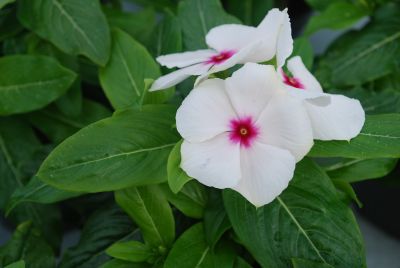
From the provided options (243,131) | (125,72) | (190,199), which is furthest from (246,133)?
(125,72)

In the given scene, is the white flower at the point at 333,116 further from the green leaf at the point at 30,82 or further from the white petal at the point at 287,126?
the green leaf at the point at 30,82

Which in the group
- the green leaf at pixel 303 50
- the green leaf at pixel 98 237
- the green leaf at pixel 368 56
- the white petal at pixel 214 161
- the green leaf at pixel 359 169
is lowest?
the green leaf at pixel 98 237

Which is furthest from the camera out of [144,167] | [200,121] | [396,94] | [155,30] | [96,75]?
[96,75]

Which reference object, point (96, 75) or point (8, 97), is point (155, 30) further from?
point (8, 97)

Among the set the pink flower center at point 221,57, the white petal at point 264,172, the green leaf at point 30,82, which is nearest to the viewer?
the white petal at point 264,172

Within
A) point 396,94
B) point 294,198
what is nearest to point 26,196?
point 294,198

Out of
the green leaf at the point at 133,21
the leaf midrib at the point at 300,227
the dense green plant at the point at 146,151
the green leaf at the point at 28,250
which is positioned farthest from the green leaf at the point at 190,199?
the green leaf at the point at 133,21

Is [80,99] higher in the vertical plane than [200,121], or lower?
lower
